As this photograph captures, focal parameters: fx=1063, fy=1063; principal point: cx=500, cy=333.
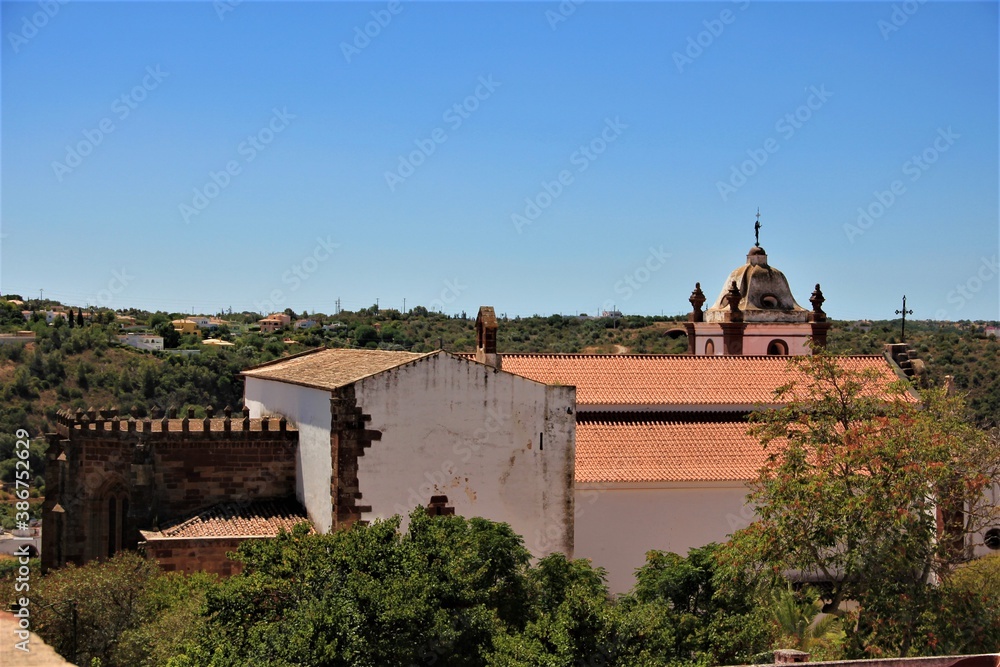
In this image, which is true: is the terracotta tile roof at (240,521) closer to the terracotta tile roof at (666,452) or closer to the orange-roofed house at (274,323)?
the terracotta tile roof at (666,452)

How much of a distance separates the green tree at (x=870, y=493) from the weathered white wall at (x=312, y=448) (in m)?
7.11

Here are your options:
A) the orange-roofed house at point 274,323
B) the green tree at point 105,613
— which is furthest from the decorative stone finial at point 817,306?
the orange-roofed house at point 274,323

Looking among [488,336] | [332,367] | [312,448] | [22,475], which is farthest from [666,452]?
[22,475]

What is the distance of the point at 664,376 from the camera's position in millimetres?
24641

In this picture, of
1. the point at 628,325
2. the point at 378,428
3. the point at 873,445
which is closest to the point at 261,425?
the point at 378,428

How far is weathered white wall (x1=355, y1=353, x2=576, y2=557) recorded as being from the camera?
1852 centimetres

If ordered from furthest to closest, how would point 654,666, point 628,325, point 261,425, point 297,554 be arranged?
point 628,325 < point 261,425 < point 297,554 < point 654,666

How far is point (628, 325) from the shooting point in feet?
247

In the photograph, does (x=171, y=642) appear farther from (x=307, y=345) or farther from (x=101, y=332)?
(x=101, y=332)

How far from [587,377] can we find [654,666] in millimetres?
10825

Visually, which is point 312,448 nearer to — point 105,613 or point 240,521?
point 240,521

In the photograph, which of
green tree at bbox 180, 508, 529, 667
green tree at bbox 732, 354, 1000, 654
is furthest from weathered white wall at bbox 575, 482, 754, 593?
green tree at bbox 180, 508, 529, 667

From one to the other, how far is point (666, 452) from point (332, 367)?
A: 715 centimetres

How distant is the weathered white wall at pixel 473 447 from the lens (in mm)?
18516
